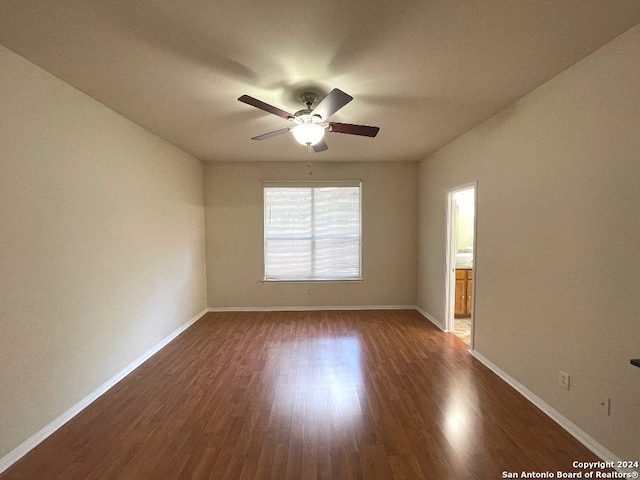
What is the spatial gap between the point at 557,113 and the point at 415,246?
308 cm

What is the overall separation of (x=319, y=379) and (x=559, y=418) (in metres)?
1.85

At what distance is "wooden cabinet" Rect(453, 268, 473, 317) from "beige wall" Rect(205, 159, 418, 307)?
734 millimetres

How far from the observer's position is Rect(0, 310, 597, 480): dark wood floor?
5.54 ft

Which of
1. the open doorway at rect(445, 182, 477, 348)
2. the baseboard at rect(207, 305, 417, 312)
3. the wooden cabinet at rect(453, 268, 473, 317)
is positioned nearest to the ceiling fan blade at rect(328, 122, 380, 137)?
the open doorway at rect(445, 182, 477, 348)

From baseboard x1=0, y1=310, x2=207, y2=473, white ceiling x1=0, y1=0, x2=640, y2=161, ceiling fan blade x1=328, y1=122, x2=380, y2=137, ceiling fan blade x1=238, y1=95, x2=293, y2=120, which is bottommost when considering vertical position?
baseboard x1=0, y1=310, x2=207, y2=473

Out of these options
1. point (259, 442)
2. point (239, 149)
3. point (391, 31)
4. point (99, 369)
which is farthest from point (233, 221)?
point (391, 31)

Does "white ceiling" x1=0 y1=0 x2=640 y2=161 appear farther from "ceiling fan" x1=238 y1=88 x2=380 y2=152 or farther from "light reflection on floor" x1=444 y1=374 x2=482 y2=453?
"light reflection on floor" x1=444 y1=374 x2=482 y2=453

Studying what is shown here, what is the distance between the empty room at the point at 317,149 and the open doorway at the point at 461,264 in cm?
36

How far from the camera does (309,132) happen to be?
2213mm

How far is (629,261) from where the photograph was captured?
1590 millimetres

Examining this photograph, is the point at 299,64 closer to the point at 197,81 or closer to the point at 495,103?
the point at 197,81

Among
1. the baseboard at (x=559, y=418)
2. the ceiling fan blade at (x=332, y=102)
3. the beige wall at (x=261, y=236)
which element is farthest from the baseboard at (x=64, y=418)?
the baseboard at (x=559, y=418)

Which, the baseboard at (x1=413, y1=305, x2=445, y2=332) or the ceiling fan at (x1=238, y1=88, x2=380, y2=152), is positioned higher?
the ceiling fan at (x1=238, y1=88, x2=380, y2=152)
